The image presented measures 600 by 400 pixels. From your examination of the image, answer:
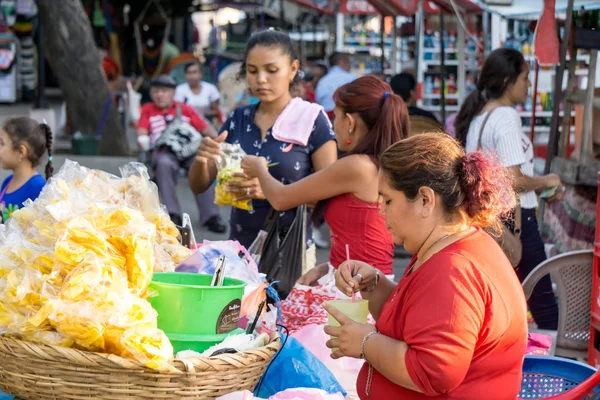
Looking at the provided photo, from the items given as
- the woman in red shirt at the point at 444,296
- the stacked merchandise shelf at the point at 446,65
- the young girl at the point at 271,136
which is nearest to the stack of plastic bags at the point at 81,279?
the woman in red shirt at the point at 444,296

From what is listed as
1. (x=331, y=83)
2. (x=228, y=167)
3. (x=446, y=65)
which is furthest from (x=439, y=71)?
(x=228, y=167)

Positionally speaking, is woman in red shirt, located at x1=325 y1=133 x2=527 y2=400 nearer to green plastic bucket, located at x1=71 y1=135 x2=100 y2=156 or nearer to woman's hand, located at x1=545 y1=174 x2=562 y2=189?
woman's hand, located at x1=545 y1=174 x2=562 y2=189

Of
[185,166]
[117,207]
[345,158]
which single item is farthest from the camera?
[185,166]

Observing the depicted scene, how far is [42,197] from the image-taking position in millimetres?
2807

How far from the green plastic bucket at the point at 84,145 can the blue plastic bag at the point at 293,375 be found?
11407mm

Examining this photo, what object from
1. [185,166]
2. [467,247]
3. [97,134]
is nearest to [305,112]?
[467,247]

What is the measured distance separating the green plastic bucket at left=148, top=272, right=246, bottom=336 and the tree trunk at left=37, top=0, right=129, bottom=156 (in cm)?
1198

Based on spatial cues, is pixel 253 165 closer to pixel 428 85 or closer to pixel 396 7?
pixel 396 7

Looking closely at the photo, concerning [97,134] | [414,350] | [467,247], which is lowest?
[97,134]

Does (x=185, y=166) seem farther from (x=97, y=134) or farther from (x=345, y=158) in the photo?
(x=345, y=158)

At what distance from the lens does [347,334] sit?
97.5 inches

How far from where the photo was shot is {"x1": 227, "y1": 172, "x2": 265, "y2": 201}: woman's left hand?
13.8 feet

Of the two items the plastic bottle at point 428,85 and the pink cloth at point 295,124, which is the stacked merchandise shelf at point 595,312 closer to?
the pink cloth at point 295,124

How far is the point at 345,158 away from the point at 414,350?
156 centimetres
